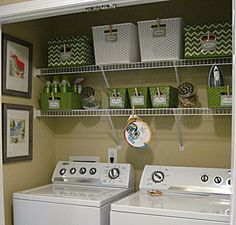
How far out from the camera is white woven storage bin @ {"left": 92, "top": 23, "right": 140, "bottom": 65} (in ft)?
→ 8.40

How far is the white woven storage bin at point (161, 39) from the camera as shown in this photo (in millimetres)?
2426

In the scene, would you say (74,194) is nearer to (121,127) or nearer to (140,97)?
(121,127)

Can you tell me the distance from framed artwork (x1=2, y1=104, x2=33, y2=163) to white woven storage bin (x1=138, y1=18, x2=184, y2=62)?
3.45ft

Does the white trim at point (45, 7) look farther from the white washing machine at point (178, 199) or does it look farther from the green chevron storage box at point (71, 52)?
the white washing machine at point (178, 199)

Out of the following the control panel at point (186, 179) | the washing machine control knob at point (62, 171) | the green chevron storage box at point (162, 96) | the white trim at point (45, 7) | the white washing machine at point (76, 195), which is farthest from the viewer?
the washing machine control knob at point (62, 171)

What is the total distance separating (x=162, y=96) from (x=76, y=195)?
0.95 m

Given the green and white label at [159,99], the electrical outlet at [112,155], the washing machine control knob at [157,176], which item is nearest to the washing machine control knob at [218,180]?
the washing machine control knob at [157,176]

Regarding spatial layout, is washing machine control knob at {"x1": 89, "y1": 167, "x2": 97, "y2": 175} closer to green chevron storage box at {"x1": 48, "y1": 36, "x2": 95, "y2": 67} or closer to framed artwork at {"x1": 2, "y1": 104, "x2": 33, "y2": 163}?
framed artwork at {"x1": 2, "y1": 104, "x2": 33, "y2": 163}

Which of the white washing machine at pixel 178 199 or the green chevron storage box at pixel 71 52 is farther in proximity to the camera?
the green chevron storage box at pixel 71 52

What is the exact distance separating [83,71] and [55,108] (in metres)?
0.39

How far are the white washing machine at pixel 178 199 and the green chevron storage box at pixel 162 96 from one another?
50 centimetres

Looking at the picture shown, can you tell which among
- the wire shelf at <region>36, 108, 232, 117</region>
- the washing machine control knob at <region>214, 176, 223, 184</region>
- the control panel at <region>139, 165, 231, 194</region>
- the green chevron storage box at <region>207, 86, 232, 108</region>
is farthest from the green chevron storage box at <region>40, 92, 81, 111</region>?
the washing machine control knob at <region>214, 176, 223, 184</region>

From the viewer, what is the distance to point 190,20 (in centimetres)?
269

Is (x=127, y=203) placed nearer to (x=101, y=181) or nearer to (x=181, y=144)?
(x=101, y=181)
